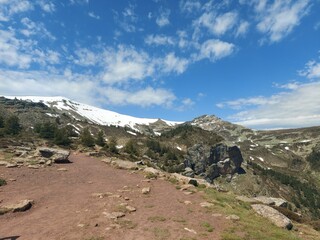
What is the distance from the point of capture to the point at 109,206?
66.5 feet

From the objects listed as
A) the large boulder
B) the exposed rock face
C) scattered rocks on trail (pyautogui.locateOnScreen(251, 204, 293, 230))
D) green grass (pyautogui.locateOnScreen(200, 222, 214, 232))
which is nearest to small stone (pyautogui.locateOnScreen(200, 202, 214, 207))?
scattered rocks on trail (pyautogui.locateOnScreen(251, 204, 293, 230))

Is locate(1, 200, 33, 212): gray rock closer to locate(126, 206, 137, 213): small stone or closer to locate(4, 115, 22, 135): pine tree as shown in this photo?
locate(126, 206, 137, 213): small stone

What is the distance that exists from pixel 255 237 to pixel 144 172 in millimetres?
22257

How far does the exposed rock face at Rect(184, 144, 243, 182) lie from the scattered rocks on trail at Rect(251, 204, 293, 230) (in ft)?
347

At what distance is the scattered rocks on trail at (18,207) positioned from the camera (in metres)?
19.9

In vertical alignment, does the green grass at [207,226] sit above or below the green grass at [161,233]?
below

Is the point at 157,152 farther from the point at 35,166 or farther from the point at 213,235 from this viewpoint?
the point at 213,235

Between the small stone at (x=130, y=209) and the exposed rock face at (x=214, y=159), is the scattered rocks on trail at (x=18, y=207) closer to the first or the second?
the small stone at (x=130, y=209)

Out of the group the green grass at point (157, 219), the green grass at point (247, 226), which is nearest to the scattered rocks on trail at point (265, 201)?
the green grass at point (247, 226)

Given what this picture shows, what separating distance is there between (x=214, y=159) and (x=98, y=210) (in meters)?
128

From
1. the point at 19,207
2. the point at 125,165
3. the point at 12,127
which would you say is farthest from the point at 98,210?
the point at 12,127

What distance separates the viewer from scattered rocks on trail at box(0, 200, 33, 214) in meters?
19.9

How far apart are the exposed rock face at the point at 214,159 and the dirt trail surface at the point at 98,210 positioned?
10083 centimetres

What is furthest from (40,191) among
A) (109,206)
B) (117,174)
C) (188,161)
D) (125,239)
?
(188,161)
